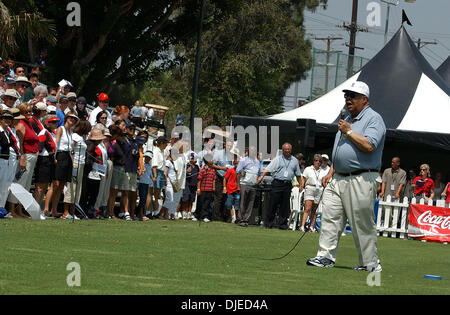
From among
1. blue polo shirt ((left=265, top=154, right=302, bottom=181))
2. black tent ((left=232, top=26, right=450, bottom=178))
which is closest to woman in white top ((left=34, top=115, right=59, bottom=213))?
blue polo shirt ((left=265, top=154, right=302, bottom=181))

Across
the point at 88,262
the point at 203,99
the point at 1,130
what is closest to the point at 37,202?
the point at 1,130

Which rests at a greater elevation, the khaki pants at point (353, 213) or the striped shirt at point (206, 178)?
the khaki pants at point (353, 213)

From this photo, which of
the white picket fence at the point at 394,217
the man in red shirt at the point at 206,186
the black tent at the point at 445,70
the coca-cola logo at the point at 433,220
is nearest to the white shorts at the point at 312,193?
the white picket fence at the point at 394,217

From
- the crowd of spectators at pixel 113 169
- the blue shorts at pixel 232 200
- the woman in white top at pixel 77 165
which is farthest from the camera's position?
the blue shorts at pixel 232 200

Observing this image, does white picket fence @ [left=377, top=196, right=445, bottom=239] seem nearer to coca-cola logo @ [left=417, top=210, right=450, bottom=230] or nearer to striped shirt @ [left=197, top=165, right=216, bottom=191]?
coca-cola logo @ [left=417, top=210, right=450, bottom=230]

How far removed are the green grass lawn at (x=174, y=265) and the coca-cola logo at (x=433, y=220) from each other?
279 inches

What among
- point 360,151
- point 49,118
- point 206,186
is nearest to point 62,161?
point 49,118

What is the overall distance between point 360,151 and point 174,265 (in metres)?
2.59

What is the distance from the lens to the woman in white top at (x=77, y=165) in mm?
18391

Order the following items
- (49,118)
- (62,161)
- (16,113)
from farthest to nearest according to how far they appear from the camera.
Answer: (49,118) → (62,161) → (16,113)

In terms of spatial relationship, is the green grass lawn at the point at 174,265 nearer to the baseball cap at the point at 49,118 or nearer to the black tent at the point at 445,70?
the baseball cap at the point at 49,118

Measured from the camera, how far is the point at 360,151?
10.7m

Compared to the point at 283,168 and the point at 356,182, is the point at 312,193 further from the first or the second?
the point at 356,182

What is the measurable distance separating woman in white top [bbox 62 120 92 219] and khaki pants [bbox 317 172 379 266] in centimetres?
837
